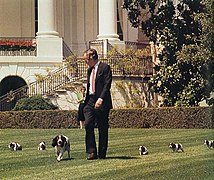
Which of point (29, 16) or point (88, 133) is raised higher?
point (29, 16)

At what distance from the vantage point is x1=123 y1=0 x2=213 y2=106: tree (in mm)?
24688

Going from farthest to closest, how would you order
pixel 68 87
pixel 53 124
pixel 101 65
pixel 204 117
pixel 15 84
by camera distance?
pixel 15 84 < pixel 68 87 < pixel 53 124 < pixel 204 117 < pixel 101 65

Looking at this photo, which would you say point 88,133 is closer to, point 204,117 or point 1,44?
point 204,117

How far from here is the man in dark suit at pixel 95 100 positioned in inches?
424

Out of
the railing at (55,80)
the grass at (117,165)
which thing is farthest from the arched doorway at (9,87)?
the grass at (117,165)

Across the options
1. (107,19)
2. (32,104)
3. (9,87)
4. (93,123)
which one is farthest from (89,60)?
(107,19)

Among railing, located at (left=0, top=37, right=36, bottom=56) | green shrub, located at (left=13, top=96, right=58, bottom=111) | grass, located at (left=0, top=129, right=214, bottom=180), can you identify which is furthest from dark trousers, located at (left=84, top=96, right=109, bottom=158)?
railing, located at (left=0, top=37, right=36, bottom=56)

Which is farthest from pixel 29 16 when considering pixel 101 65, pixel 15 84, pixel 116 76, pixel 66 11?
pixel 101 65

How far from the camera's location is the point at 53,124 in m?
24.3

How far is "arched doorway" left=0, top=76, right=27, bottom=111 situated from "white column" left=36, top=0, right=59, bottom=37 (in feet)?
6.84

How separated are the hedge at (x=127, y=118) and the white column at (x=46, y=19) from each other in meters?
6.51

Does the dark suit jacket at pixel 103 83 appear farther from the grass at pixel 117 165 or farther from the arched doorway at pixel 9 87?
the arched doorway at pixel 9 87

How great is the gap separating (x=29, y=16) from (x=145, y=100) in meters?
7.34

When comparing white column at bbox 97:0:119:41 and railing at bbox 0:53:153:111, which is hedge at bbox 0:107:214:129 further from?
white column at bbox 97:0:119:41
